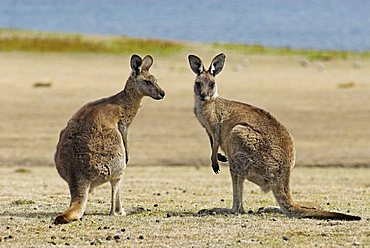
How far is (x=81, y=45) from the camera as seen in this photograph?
34.2 meters

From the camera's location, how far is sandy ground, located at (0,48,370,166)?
701 inches

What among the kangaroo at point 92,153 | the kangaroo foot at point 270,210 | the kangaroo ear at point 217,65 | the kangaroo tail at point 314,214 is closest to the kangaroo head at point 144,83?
the kangaroo at point 92,153

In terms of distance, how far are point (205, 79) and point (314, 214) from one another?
6.38ft

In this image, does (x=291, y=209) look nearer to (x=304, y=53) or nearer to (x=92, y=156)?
(x=92, y=156)

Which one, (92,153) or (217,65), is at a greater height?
(217,65)

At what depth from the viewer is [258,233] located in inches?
348

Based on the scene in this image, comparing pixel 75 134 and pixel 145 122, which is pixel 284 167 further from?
pixel 145 122

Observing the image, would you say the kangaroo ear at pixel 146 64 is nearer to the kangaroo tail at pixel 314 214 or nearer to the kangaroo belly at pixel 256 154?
the kangaroo belly at pixel 256 154

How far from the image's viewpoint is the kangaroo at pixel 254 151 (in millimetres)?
9695

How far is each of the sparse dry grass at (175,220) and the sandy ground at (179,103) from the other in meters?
3.59

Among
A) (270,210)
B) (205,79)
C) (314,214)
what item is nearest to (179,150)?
(205,79)

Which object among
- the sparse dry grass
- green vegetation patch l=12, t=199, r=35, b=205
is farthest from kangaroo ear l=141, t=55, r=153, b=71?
green vegetation patch l=12, t=199, r=35, b=205

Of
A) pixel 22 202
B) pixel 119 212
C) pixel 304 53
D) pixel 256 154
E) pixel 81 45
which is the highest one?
pixel 304 53

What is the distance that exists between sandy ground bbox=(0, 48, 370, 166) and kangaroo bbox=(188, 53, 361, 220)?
6954 millimetres
